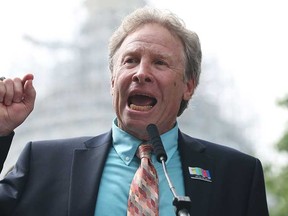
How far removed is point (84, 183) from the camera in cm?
602

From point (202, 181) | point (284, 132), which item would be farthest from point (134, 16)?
point (284, 132)

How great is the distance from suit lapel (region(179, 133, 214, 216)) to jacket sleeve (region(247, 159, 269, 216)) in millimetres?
245

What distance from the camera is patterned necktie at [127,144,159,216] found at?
5836mm

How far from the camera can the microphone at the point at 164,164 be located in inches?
200

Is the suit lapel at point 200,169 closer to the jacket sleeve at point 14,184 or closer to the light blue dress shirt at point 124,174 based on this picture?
the light blue dress shirt at point 124,174

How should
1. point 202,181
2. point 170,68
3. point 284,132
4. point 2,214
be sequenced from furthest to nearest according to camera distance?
point 284,132
point 170,68
point 202,181
point 2,214

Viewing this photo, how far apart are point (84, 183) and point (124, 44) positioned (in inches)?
39.7

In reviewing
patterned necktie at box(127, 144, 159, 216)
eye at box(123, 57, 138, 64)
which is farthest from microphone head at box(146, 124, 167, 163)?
eye at box(123, 57, 138, 64)

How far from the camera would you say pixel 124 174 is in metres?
6.18

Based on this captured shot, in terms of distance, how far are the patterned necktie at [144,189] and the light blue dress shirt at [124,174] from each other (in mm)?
69

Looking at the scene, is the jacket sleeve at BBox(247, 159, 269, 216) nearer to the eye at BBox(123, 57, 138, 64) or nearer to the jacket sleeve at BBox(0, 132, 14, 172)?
the eye at BBox(123, 57, 138, 64)

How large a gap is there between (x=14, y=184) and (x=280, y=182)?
21.4 m

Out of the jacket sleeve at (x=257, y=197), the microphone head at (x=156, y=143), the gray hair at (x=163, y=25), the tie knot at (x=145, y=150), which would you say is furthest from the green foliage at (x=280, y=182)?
the microphone head at (x=156, y=143)

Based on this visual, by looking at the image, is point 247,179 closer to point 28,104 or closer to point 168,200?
point 168,200
